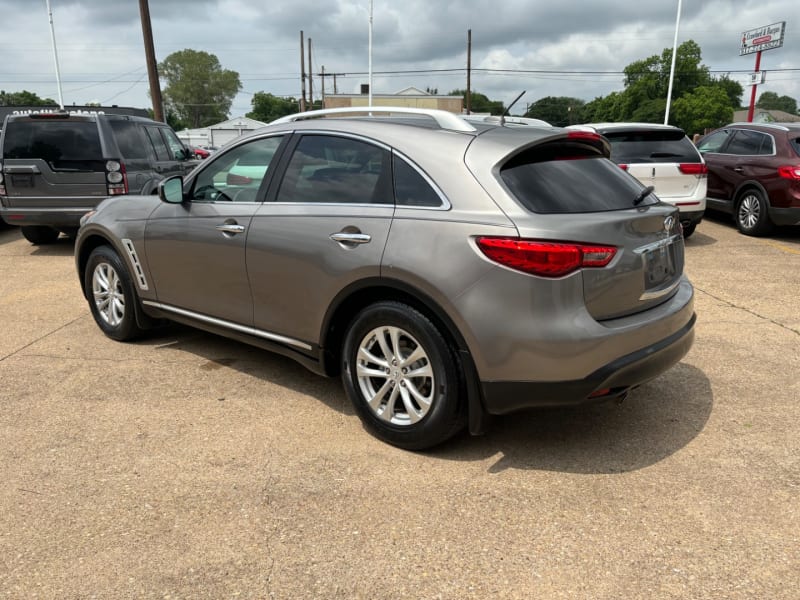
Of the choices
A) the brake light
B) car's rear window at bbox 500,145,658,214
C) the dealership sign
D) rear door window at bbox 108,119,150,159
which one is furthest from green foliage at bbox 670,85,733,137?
car's rear window at bbox 500,145,658,214

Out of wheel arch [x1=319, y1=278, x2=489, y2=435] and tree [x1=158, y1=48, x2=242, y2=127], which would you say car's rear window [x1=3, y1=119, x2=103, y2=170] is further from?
tree [x1=158, y1=48, x2=242, y2=127]

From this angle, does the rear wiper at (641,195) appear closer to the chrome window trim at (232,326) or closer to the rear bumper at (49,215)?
the chrome window trim at (232,326)

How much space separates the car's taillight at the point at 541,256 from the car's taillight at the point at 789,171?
767 centimetres

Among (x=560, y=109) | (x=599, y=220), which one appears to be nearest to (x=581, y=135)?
(x=599, y=220)

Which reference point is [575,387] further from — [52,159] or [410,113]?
[52,159]

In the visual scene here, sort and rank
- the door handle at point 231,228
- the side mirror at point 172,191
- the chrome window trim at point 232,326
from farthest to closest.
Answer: the side mirror at point 172,191, the door handle at point 231,228, the chrome window trim at point 232,326

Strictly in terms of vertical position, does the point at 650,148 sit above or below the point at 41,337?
above

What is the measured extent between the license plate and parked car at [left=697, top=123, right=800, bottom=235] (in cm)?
684

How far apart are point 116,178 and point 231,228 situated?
548cm

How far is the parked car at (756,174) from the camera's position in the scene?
29.3ft

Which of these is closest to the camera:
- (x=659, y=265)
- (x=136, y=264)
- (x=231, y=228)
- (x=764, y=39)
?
(x=659, y=265)

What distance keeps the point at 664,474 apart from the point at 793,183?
747cm

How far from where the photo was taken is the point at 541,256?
2775 mm

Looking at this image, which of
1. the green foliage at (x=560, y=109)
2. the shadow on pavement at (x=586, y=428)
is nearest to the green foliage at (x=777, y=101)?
the green foliage at (x=560, y=109)
